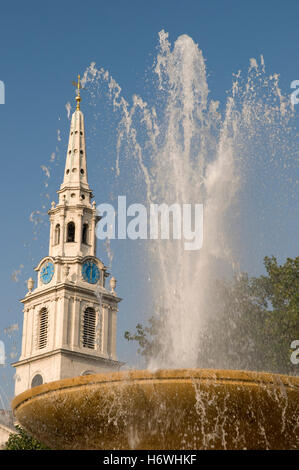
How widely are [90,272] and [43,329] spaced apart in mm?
6082

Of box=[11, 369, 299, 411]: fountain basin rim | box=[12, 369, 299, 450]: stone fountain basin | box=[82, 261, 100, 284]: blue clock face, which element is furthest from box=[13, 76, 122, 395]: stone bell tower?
box=[11, 369, 299, 411]: fountain basin rim

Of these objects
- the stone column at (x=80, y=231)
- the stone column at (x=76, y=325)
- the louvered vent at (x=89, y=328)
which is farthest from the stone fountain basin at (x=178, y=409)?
the stone column at (x=80, y=231)

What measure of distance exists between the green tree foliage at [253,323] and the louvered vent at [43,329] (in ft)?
68.6

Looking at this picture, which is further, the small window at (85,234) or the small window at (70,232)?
the small window at (85,234)

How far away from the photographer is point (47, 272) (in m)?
61.7

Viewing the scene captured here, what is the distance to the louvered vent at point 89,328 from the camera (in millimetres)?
58969

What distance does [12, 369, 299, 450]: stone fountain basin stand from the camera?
11484mm

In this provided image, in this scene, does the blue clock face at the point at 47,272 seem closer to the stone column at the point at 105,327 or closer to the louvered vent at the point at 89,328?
the louvered vent at the point at 89,328

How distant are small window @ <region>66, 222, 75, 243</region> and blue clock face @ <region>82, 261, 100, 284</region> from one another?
8.19ft

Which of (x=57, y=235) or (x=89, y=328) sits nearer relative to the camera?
(x=89, y=328)

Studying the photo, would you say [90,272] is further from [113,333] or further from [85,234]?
[113,333]

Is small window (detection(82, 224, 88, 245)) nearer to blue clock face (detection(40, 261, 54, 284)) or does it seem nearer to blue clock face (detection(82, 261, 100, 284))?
blue clock face (detection(82, 261, 100, 284))

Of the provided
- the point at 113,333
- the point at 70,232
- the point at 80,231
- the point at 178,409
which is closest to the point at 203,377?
the point at 178,409
